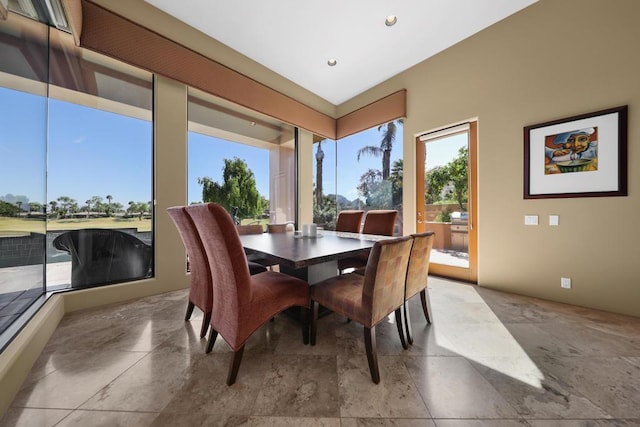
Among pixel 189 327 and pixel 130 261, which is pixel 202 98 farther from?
pixel 189 327

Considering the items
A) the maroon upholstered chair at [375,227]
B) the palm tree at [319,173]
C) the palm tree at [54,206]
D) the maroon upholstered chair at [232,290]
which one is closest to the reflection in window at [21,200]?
the palm tree at [54,206]

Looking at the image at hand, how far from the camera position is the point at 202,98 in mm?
3041

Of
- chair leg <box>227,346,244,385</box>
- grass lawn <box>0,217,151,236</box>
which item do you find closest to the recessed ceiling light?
chair leg <box>227,346,244,385</box>

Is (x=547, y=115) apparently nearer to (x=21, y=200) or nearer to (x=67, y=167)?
(x=21, y=200)

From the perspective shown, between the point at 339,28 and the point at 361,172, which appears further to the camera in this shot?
the point at 361,172

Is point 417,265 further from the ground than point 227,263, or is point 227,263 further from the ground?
point 227,263

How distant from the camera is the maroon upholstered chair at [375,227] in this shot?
253 centimetres

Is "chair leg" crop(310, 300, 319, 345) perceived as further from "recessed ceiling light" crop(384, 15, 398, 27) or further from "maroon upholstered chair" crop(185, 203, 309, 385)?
"recessed ceiling light" crop(384, 15, 398, 27)

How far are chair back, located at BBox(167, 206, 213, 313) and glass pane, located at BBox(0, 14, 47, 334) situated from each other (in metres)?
1.03

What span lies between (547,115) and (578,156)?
1.78 ft

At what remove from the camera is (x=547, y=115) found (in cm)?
239

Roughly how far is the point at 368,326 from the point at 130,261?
2752 mm

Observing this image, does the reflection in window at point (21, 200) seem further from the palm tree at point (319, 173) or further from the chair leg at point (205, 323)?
the palm tree at point (319, 173)

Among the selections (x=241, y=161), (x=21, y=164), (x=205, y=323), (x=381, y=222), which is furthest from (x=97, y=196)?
(x=381, y=222)
